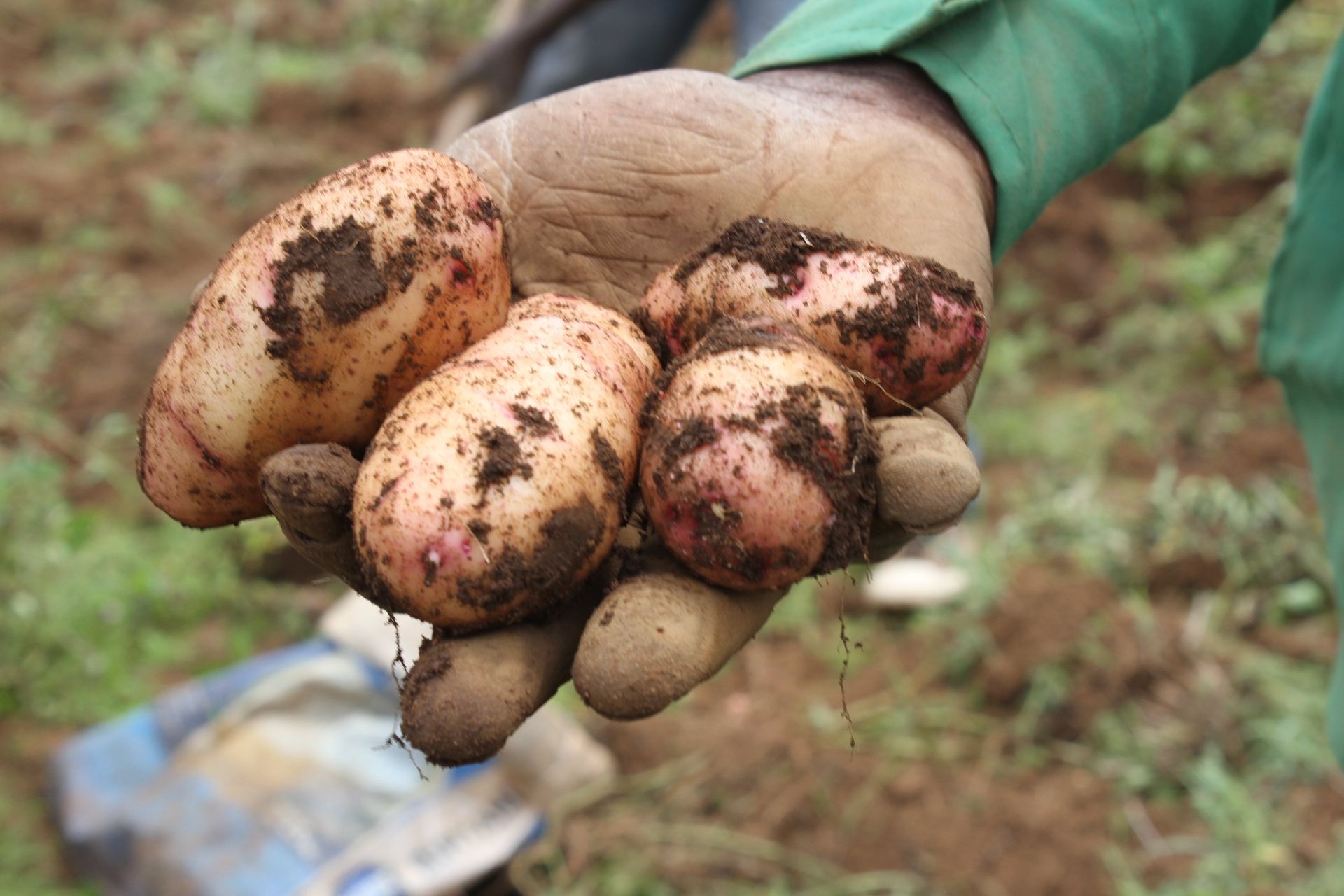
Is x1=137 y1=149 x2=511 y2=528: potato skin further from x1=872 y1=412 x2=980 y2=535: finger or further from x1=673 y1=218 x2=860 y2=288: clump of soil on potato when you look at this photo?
x1=872 y1=412 x2=980 y2=535: finger

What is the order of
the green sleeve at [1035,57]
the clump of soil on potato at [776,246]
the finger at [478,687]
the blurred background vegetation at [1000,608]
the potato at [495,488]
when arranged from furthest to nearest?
the blurred background vegetation at [1000,608]
the green sleeve at [1035,57]
the clump of soil on potato at [776,246]
the potato at [495,488]
the finger at [478,687]

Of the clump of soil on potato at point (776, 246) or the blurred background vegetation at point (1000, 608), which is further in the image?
the blurred background vegetation at point (1000, 608)

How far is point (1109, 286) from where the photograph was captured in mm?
5309

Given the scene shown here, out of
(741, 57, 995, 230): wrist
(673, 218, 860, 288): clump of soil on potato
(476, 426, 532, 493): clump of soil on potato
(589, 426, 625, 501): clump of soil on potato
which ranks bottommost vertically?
(589, 426, 625, 501): clump of soil on potato

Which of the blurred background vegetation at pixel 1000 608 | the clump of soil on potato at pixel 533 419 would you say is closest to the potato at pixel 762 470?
the clump of soil on potato at pixel 533 419

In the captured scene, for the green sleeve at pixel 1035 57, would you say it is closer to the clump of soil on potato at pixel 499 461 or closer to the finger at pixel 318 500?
the clump of soil on potato at pixel 499 461

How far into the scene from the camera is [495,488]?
156 centimetres

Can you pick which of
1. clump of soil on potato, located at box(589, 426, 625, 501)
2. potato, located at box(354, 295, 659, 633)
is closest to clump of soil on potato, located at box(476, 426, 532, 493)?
potato, located at box(354, 295, 659, 633)

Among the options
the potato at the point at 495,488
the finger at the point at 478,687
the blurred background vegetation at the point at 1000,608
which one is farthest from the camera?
the blurred background vegetation at the point at 1000,608

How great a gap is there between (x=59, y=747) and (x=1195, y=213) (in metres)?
5.20

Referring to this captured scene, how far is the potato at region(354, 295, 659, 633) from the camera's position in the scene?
1.53 metres

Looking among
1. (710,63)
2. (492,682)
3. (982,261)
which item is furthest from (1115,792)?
(710,63)

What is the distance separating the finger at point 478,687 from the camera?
4.68 feet

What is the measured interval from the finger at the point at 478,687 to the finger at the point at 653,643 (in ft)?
0.28
